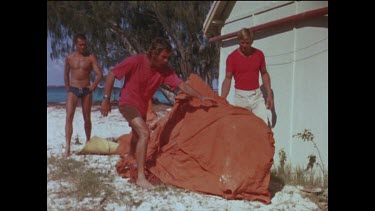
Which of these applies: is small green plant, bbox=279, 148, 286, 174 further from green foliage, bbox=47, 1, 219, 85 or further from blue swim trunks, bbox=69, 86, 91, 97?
blue swim trunks, bbox=69, 86, 91, 97

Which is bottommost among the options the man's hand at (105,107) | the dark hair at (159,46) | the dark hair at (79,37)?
the man's hand at (105,107)

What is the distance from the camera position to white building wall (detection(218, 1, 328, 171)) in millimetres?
3420

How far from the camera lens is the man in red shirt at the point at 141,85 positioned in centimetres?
327

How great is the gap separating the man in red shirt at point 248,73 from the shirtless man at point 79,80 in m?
1.05

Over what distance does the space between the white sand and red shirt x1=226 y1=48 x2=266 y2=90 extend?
857 millimetres

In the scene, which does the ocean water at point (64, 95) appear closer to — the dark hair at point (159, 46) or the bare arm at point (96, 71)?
the bare arm at point (96, 71)

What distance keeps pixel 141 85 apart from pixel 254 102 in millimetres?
885

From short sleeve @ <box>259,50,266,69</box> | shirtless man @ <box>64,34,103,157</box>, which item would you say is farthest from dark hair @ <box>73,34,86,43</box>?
short sleeve @ <box>259,50,266,69</box>

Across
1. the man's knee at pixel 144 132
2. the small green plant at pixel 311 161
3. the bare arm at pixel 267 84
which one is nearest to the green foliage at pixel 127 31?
the bare arm at pixel 267 84

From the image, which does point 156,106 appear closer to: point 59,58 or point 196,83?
point 196,83

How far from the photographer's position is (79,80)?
3.34 meters
